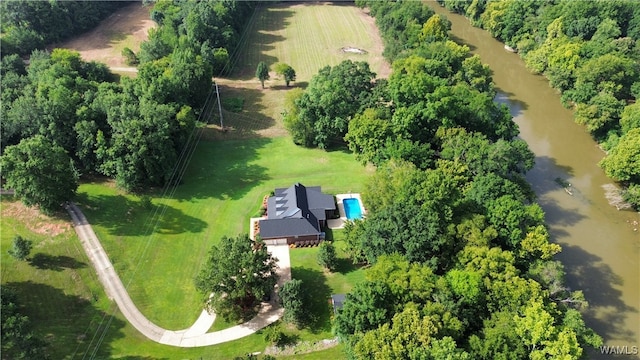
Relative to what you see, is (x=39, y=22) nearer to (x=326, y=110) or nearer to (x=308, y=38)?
(x=308, y=38)

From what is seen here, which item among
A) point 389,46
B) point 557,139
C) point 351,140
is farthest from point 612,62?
point 351,140

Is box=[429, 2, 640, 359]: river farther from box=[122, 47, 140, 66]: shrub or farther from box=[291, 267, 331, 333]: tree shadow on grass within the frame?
box=[122, 47, 140, 66]: shrub

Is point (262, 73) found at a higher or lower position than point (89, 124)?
higher

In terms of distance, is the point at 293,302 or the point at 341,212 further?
the point at 341,212

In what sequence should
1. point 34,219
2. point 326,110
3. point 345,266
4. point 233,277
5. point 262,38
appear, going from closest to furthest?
point 233,277 → point 345,266 → point 34,219 → point 326,110 → point 262,38

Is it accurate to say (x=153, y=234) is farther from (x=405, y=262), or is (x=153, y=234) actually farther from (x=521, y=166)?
(x=521, y=166)

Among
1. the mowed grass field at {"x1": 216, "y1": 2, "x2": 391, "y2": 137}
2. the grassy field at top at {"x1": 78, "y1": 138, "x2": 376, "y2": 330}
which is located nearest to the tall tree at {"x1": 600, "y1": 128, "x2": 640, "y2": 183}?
the grassy field at top at {"x1": 78, "y1": 138, "x2": 376, "y2": 330}

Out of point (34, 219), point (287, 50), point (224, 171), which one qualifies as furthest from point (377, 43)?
point (34, 219)
